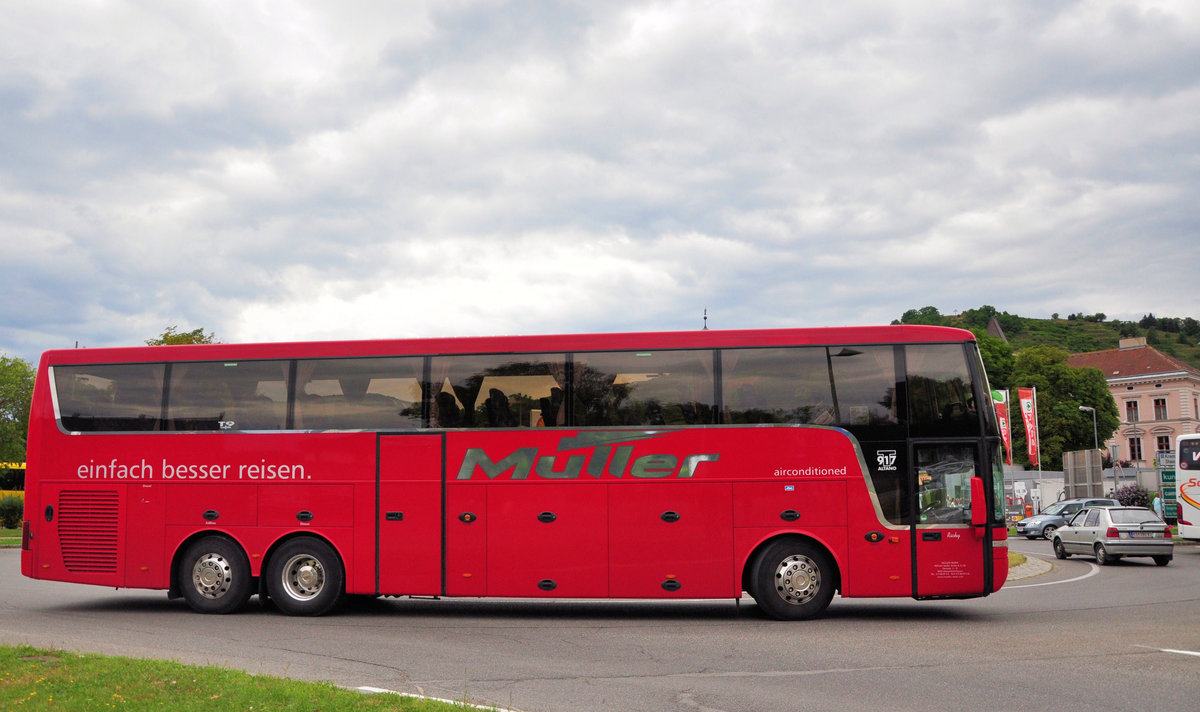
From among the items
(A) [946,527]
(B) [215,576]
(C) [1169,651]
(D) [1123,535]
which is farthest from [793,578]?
(D) [1123,535]

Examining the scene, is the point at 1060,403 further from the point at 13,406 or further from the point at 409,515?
the point at 13,406

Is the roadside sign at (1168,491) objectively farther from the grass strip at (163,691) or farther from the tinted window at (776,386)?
the grass strip at (163,691)

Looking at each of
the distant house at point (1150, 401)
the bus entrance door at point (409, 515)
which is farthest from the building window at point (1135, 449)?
the bus entrance door at point (409, 515)

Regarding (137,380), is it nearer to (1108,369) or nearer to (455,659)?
(455,659)

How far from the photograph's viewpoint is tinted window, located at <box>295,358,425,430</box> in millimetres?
13562

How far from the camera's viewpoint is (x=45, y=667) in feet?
27.2

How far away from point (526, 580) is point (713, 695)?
5.42 metres

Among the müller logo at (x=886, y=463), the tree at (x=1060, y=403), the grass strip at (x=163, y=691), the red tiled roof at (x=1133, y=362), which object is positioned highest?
the red tiled roof at (x=1133, y=362)

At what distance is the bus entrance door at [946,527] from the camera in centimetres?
1282

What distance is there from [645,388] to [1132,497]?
44.6 metres

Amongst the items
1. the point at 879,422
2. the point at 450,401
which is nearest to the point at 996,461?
the point at 879,422

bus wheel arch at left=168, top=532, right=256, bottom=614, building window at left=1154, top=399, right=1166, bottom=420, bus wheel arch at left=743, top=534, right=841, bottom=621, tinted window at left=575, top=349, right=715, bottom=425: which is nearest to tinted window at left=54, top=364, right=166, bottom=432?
bus wheel arch at left=168, top=532, right=256, bottom=614

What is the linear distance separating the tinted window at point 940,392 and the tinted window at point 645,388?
102 inches

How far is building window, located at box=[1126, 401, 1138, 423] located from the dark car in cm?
7335
